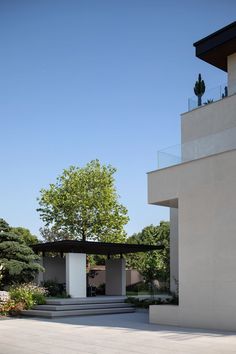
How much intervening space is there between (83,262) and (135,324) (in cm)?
880

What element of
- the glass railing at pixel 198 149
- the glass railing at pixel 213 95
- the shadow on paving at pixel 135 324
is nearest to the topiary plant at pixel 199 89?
the glass railing at pixel 213 95

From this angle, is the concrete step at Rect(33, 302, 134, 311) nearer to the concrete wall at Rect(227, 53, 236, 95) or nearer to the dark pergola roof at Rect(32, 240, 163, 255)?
the dark pergola roof at Rect(32, 240, 163, 255)

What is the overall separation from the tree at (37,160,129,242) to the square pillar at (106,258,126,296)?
7.91m

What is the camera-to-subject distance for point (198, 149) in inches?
708

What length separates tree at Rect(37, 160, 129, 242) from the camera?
39062 mm

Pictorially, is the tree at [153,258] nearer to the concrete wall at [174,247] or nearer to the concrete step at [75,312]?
the concrete wall at [174,247]

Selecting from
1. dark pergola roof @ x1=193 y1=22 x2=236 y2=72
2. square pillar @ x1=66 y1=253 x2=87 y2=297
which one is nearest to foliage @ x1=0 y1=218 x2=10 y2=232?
square pillar @ x1=66 y1=253 x2=87 y2=297

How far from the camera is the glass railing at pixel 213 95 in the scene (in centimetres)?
2007

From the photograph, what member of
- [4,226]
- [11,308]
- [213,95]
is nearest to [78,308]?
[11,308]

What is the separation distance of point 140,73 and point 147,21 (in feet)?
6.83

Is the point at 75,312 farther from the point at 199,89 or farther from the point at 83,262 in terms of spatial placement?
the point at 199,89

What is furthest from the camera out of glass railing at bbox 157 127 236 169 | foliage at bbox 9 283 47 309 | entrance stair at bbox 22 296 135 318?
foliage at bbox 9 283 47 309

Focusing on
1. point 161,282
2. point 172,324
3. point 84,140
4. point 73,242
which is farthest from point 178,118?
point 161,282

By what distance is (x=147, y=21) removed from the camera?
1519cm
